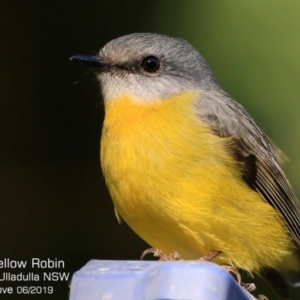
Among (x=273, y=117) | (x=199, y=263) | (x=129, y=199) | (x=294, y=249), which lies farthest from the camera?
(x=273, y=117)

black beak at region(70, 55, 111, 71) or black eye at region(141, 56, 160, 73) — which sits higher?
black beak at region(70, 55, 111, 71)

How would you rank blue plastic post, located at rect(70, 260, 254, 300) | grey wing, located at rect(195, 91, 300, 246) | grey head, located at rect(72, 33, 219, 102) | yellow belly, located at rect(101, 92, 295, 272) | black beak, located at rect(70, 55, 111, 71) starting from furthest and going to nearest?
black beak, located at rect(70, 55, 111, 71)
grey head, located at rect(72, 33, 219, 102)
grey wing, located at rect(195, 91, 300, 246)
yellow belly, located at rect(101, 92, 295, 272)
blue plastic post, located at rect(70, 260, 254, 300)

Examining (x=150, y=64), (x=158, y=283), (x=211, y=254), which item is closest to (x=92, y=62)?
(x=150, y=64)

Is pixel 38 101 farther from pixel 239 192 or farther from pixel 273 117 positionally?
pixel 239 192

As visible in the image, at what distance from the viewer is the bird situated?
3.82 metres

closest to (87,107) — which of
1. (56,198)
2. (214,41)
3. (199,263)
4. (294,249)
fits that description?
(56,198)

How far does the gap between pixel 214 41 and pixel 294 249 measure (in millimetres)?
1304

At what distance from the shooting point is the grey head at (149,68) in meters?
4.30

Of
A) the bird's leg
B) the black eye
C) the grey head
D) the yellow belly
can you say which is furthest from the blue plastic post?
the black eye

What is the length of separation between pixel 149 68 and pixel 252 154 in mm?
711

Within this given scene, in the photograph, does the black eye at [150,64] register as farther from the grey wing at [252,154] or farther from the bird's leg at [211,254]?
the bird's leg at [211,254]

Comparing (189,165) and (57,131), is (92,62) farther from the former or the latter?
(57,131)

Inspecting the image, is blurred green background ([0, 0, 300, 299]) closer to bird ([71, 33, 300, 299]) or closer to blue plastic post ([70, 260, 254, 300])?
bird ([71, 33, 300, 299])

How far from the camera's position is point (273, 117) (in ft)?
15.4
